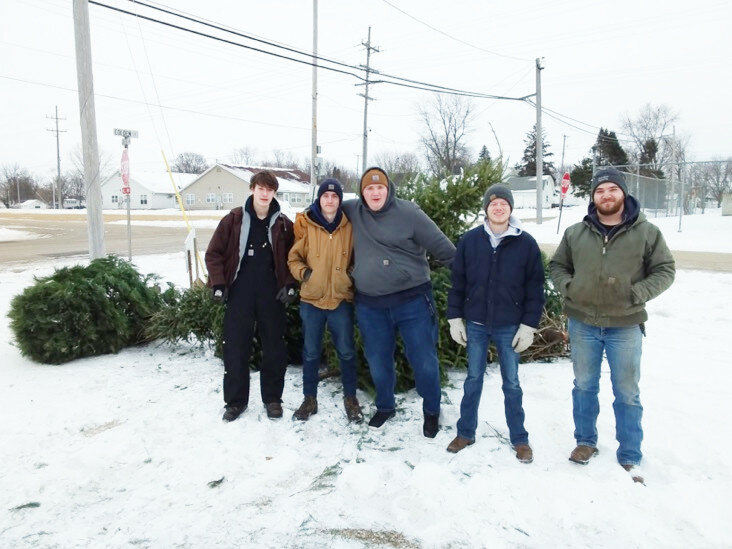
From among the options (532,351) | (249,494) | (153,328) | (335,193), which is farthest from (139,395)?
(532,351)

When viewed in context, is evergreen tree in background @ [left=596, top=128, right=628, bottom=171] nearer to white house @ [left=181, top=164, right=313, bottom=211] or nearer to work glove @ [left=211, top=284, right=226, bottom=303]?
white house @ [left=181, top=164, right=313, bottom=211]

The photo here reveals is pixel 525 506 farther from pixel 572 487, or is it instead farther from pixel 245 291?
pixel 245 291

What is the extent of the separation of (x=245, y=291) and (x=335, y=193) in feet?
3.39

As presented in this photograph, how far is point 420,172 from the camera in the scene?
4.79m

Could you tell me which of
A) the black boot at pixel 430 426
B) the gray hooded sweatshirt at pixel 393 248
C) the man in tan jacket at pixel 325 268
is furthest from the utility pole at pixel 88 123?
the black boot at pixel 430 426

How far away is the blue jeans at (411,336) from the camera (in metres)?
3.61

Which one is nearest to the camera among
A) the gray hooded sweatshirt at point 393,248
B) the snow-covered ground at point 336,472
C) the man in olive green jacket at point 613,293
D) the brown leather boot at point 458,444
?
the snow-covered ground at point 336,472

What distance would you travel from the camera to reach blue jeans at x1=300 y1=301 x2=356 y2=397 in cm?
380

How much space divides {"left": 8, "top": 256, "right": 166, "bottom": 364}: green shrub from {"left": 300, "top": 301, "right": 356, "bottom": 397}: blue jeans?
2.64m

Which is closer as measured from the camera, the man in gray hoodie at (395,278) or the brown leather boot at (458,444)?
the brown leather boot at (458,444)

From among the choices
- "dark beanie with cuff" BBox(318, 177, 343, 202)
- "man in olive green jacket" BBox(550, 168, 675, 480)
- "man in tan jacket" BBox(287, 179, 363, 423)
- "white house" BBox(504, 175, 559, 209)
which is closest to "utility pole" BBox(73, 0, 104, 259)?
"man in tan jacket" BBox(287, 179, 363, 423)

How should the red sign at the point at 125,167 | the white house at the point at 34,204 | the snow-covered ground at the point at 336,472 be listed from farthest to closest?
the white house at the point at 34,204, the red sign at the point at 125,167, the snow-covered ground at the point at 336,472

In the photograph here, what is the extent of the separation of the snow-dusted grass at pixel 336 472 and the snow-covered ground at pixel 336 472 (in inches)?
0.4

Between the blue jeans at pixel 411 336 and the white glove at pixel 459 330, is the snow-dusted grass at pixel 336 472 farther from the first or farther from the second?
the white glove at pixel 459 330
